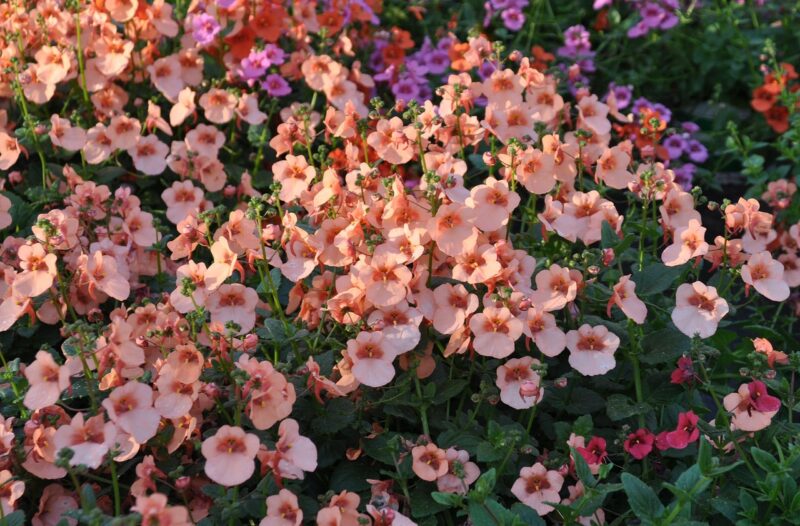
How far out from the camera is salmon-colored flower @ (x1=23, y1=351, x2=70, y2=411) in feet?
6.22

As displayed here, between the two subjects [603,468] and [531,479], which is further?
[531,479]

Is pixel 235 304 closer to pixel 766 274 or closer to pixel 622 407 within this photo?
pixel 622 407

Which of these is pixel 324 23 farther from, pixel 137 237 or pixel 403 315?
pixel 403 315

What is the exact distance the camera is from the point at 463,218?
7.09ft

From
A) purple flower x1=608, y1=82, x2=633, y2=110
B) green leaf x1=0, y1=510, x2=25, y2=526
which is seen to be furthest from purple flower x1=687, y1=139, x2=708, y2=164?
green leaf x1=0, y1=510, x2=25, y2=526

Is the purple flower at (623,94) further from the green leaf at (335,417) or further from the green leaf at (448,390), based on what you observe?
the green leaf at (335,417)

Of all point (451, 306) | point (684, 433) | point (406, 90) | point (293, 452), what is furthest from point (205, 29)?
point (684, 433)

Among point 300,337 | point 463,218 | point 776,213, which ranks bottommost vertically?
point 776,213

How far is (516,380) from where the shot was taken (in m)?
2.16

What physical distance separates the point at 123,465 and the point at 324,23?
196 centimetres

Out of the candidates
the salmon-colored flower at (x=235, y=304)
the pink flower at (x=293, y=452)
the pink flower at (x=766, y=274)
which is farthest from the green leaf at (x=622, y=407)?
the salmon-colored flower at (x=235, y=304)

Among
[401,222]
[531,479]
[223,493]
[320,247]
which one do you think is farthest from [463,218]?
[223,493]

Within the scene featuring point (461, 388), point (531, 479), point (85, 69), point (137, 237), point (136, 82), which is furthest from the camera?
point (136, 82)

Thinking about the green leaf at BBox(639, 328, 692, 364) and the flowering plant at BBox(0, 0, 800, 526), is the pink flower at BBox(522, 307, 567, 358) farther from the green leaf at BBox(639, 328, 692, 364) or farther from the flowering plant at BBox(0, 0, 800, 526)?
the green leaf at BBox(639, 328, 692, 364)
